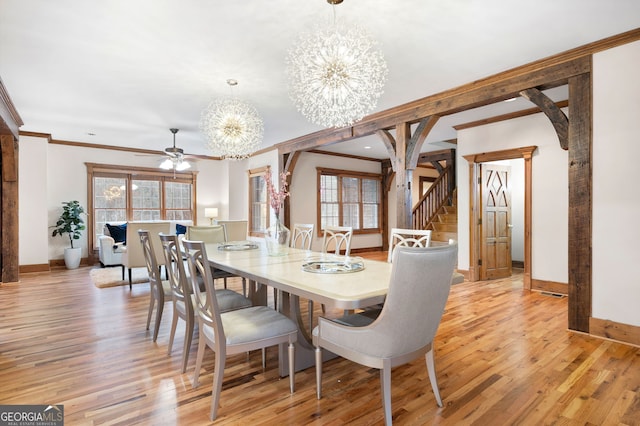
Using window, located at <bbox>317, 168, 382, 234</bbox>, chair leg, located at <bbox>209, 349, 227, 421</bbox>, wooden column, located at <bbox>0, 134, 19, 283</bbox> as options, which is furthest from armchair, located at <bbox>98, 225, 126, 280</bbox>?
chair leg, located at <bbox>209, 349, 227, 421</bbox>

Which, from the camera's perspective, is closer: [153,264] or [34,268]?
[153,264]

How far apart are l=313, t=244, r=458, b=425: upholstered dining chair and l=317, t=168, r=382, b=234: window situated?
6.66m

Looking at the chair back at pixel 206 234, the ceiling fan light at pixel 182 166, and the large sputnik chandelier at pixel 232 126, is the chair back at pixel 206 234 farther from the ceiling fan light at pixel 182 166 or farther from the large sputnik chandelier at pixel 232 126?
the ceiling fan light at pixel 182 166

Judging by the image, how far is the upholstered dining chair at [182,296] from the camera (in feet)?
8.00

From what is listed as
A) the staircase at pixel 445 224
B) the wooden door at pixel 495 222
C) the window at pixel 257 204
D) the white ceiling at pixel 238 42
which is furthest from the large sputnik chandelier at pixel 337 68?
the window at pixel 257 204

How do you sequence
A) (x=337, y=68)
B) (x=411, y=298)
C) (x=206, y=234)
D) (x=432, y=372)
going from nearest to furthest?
(x=411, y=298) → (x=432, y=372) → (x=337, y=68) → (x=206, y=234)

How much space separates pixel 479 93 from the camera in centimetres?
396

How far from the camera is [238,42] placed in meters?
3.05

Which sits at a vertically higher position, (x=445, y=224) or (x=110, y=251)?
(x=445, y=224)

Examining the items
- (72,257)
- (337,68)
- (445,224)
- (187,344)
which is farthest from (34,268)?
(445,224)

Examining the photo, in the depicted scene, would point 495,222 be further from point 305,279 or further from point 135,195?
point 135,195

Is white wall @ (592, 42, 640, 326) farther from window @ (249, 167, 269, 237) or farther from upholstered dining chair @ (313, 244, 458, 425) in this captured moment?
window @ (249, 167, 269, 237)

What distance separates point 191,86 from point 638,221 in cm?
464

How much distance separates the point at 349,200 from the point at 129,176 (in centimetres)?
538
